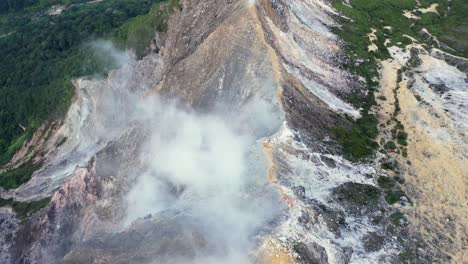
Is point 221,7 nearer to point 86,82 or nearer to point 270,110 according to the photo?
point 270,110

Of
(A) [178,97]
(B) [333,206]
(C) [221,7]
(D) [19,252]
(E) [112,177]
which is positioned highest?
(C) [221,7]

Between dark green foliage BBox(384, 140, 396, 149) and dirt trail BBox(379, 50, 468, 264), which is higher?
dark green foliage BBox(384, 140, 396, 149)

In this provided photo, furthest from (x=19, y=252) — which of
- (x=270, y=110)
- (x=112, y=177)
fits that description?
(x=270, y=110)

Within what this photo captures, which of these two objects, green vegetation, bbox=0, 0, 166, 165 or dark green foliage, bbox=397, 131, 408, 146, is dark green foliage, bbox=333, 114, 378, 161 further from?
green vegetation, bbox=0, 0, 166, 165

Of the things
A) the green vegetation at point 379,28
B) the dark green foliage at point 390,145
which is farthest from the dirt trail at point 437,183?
the green vegetation at point 379,28

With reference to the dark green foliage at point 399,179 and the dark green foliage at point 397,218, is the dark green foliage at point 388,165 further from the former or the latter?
the dark green foliage at point 397,218

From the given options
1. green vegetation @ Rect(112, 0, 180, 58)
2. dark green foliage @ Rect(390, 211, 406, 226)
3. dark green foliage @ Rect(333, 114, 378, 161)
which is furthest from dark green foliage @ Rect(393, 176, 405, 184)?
green vegetation @ Rect(112, 0, 180, 58)
